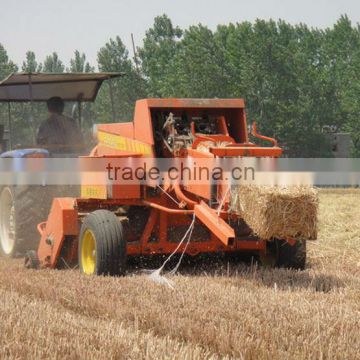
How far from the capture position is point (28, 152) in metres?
8.88

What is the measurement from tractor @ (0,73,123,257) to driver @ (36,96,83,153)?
0.12 meters

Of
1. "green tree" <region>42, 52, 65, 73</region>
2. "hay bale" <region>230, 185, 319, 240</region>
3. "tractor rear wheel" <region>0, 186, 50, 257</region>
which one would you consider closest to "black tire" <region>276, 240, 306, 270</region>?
"hay bale" <region>230, 185, 319, 240</region>

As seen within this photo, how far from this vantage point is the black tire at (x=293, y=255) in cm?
777

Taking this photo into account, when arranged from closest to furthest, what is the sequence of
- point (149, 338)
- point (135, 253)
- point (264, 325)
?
point (149, 338) → point (264, 325) → point (135, 253)

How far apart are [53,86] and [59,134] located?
2.39ft

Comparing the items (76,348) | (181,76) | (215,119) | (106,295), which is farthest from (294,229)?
(181,76)

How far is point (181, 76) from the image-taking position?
1877 inches

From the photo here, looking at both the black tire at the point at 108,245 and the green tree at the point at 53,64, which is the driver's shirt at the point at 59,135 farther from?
the green tree at the point at 53,64

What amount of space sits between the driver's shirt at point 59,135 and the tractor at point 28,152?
4.6 inches

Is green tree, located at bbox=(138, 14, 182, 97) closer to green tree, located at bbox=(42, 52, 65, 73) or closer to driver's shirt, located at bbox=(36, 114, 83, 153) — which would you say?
green tree, located at bbox=(42, 52, 65, 73)

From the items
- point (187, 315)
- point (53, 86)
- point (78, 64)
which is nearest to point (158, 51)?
point (78, 64)

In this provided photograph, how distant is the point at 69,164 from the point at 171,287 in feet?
9.52

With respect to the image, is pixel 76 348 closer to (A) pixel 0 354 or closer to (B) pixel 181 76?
(A) pixel 0 354

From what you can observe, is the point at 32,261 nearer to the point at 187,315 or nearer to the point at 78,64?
the point at 187,315
